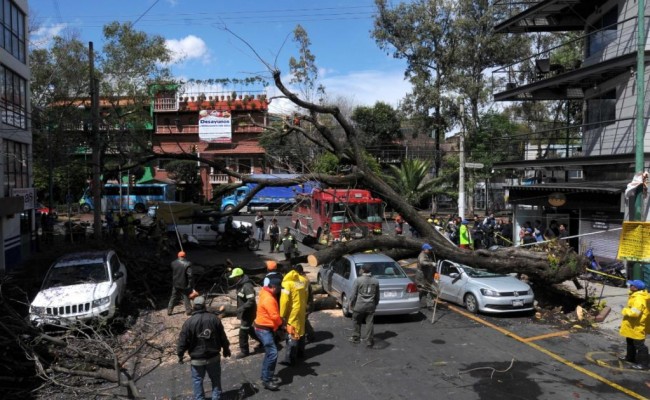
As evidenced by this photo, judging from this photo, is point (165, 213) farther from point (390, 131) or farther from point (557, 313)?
point (390, 131)

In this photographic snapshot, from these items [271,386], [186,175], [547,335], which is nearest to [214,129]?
[186,175]

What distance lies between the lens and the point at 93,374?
8109mm

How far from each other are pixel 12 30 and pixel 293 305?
19.2 m

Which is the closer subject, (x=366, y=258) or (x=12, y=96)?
(x=366, y=258)

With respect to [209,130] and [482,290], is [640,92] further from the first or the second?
[209,130]

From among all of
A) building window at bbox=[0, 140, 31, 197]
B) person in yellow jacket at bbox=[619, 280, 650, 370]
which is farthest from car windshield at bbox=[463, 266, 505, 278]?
building window at bbox=[0, 140, 31, 197]

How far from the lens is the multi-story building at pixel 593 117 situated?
16.7 m

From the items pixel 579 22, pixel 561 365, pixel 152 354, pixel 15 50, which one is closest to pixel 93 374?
pixel 152 354

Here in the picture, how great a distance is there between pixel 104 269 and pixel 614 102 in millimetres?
18835

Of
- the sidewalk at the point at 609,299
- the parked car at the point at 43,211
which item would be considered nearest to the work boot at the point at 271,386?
the sidewalk at the point at 609,299

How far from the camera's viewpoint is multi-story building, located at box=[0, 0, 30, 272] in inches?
720

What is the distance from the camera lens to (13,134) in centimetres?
1972

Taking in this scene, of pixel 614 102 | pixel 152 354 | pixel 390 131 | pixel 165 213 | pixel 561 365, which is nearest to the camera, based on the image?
pixel 561 365

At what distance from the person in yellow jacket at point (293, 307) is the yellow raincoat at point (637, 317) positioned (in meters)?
5.55
